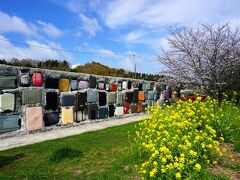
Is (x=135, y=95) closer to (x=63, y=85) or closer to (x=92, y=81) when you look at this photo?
(x=92, y=81)

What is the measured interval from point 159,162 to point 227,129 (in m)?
2.60

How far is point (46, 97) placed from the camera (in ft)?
30.2

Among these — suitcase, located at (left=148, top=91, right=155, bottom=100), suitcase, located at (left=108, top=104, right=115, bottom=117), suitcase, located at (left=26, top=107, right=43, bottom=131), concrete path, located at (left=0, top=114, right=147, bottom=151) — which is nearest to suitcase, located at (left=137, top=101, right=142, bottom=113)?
suitcase, located at (left=148, top=91, right=155, bottom=100)

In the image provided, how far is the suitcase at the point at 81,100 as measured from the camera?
10.3 m

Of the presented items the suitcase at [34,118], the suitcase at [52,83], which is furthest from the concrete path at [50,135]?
the suitcase at [52,83]

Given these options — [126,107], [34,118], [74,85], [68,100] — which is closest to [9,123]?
[34,118]

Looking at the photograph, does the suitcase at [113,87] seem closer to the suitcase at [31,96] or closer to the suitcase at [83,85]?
the suitcase at [83,85]

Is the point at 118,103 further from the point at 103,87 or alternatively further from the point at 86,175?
the point at 86,175

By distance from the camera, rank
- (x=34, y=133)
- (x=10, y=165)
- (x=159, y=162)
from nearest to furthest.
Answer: (x=159, y=162) < (x=10, y=165) < (x=34, y=133)

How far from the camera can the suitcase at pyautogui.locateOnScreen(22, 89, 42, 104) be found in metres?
8.59

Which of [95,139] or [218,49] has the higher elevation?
[218,49]

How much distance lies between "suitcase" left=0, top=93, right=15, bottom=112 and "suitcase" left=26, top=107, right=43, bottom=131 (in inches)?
19.9

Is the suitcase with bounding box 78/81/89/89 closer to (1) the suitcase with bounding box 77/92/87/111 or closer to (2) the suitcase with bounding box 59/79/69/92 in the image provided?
(1) the suitcase with bounding box 77/92/87/111

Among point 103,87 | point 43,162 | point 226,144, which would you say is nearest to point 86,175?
point 43,162
